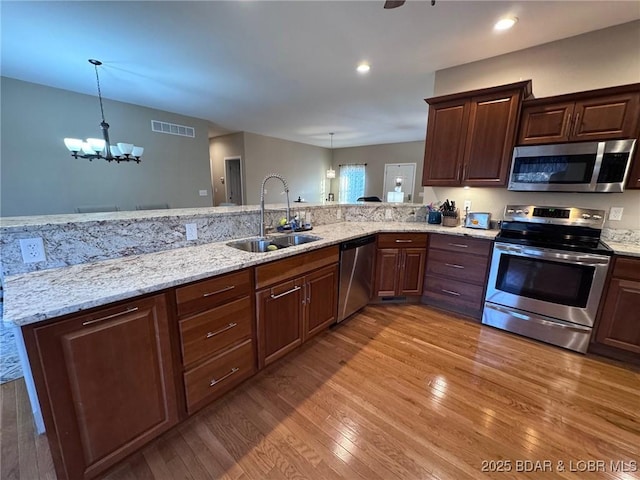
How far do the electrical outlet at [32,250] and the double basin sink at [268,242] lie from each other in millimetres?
1001

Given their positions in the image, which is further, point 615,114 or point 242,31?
point 242,31

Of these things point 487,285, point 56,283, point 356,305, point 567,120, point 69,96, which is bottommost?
point 356,305

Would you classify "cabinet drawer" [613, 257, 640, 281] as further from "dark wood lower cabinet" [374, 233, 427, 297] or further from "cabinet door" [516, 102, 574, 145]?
"dark wood lower cabinet" [374, 233, 427, 297]

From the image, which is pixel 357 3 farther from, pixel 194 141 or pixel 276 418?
pixel 194 141

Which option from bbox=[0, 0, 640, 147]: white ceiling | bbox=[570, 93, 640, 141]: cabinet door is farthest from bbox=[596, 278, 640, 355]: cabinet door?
bbox=[0, 0, 640, 147]: white ceiling

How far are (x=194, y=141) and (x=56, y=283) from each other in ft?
15.9

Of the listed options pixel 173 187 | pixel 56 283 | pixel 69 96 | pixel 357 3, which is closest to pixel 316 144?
pixel 173 187

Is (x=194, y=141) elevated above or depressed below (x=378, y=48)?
below

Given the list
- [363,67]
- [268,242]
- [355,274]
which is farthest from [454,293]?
[363,67]

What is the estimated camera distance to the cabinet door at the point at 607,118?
6.74ft

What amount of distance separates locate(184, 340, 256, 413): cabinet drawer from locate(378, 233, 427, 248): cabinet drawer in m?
1.76

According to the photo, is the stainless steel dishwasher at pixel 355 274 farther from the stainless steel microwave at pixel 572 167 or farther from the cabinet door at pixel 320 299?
the stainless steel microwave at pixel 572 167

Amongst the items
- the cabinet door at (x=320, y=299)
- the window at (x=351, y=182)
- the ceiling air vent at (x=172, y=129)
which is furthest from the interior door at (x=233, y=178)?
the cabinet door at (x=320, y=299)

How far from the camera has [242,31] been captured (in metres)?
2.32
